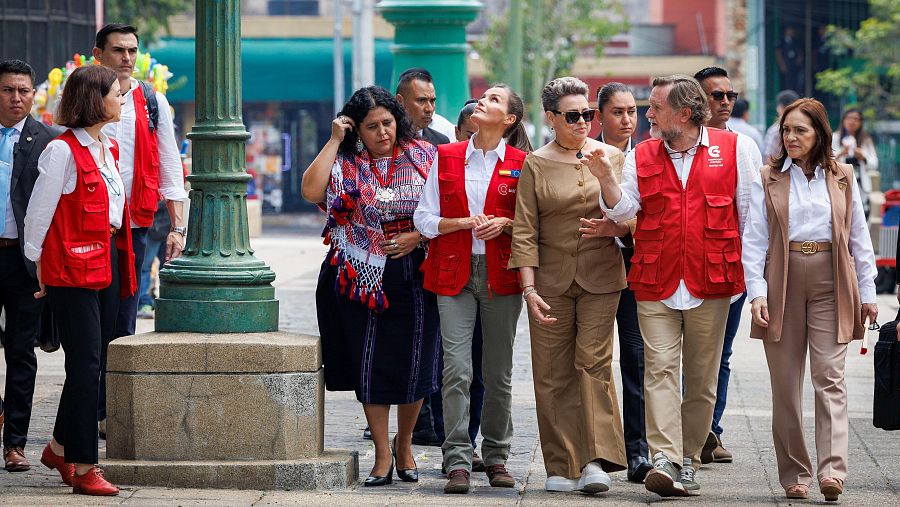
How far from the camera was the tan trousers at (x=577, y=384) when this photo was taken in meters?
6.66

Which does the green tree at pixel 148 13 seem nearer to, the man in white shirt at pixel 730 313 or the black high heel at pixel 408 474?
the man in white shirt at pixel 730 313

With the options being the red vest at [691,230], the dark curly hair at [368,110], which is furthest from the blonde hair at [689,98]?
the dark curly hair at [368,110]

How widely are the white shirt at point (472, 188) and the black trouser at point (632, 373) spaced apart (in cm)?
78

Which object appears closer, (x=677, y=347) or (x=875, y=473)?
(x=677, y=347)

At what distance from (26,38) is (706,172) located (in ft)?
34.7

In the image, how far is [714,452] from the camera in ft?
24.8

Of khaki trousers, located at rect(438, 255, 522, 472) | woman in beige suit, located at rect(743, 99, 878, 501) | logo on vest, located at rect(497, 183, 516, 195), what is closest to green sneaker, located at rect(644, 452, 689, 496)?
woman in beige suit, located at rect(743, 99, 878, 501)

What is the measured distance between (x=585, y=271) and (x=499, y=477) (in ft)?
3.26

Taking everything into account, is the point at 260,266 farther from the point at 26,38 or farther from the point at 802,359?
the point at 26,38

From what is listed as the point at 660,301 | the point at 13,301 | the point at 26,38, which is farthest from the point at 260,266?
the point at 26,38

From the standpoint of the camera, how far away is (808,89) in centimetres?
3825

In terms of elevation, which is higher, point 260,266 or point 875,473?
point 260,266

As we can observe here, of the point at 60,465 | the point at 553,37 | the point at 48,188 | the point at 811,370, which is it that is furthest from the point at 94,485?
the point at 553,37

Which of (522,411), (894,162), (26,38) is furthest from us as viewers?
(894,162)
